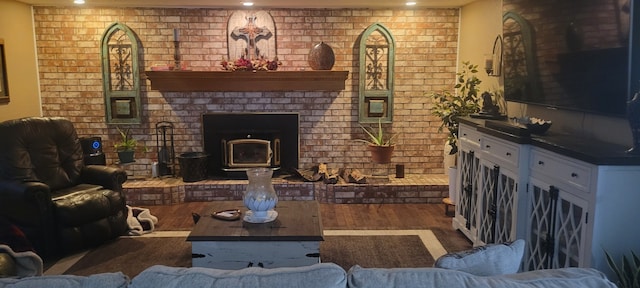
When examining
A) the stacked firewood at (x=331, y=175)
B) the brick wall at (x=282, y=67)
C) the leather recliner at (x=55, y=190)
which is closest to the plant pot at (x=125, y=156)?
the brick wall at (x=282, y=67)

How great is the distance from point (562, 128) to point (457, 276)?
2.39 metres

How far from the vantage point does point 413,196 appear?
526 centimetres

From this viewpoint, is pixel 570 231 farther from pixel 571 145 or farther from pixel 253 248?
pixel 253 248

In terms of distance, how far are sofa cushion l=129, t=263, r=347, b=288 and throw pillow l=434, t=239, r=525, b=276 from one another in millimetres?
367

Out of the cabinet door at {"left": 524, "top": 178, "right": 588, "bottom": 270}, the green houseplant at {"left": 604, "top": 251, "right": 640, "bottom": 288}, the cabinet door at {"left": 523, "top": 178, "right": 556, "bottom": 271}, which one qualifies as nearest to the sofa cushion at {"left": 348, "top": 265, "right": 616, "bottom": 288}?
the green houseplant at {"left": 604, "top": 251, "right": 640, "bottom": 288}

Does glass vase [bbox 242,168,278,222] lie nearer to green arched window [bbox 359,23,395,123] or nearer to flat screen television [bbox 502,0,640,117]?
flat screen television [bbox 502,0,640,117]

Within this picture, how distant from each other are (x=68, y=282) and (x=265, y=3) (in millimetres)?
4275

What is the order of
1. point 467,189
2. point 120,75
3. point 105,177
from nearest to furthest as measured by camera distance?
1. point 467,189
2. point 105,177
3. point 120,75

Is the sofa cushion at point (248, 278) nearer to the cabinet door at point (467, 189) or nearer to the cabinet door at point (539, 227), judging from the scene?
the cabinet door at point (539, 227)

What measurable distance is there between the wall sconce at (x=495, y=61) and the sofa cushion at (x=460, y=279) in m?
3.28

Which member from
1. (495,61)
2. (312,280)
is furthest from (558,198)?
(495,61)

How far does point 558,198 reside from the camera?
2615 mm

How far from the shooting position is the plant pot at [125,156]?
5.34 m

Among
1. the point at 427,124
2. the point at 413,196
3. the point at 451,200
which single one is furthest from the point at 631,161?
the point at 427,124
